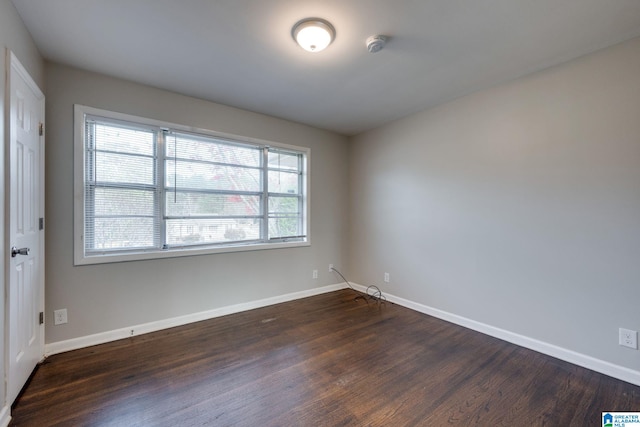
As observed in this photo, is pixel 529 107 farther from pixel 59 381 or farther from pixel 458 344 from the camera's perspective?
pixel 59 381

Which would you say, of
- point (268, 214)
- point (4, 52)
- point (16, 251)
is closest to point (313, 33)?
point (4, 52)

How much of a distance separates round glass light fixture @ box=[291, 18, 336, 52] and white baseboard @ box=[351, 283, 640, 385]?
3.07 metres

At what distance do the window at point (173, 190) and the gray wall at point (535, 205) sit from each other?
176cm

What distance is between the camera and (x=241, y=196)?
3.45 metres

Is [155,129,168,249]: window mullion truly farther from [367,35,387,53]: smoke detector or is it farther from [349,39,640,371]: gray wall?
[349,39,640,371]: gray wall

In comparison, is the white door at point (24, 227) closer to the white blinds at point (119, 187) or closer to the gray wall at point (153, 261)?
the gray wall at point (153, 261)

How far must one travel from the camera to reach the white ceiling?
1720 mm

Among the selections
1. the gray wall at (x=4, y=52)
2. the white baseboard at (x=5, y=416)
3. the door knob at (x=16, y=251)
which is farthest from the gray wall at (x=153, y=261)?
the white baseboard at (x=5, y=416)

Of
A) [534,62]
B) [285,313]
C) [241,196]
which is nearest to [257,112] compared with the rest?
[241,196]

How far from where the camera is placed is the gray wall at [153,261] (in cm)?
235

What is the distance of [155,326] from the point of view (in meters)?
2.78

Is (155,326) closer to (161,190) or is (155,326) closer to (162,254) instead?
(162,254)

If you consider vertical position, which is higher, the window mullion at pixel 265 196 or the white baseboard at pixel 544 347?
the window mullion at pixel 265 196

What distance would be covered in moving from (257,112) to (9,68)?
7.20 feet
